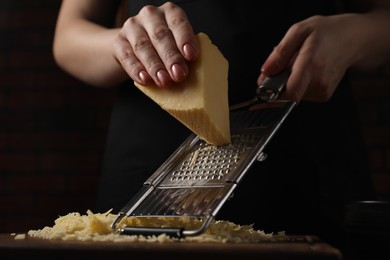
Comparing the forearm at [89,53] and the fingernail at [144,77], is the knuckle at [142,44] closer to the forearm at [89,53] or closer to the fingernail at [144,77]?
the fingernail at [144,77]

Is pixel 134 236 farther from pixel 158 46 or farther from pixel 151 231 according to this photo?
pixel 158 46

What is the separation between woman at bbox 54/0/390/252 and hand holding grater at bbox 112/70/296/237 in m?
0.12

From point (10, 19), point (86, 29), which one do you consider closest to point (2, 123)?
point (10, 19)

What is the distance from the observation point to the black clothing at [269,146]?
1.13m

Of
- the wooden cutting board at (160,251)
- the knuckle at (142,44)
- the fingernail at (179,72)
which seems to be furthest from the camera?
the knuckle at (142,44)

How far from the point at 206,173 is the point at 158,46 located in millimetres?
188

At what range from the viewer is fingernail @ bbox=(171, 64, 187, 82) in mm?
785

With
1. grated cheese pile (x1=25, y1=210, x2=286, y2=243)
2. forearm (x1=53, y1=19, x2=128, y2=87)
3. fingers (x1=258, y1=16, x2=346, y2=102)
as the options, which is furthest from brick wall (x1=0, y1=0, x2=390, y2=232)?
grated cheese pile (x1=25, y1=210, x2=286, y2=243)

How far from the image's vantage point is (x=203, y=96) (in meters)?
0.76

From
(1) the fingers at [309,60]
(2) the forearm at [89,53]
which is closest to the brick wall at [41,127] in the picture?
(2) the forearm at [89,53]

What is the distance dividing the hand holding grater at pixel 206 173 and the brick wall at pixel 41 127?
4.77ft

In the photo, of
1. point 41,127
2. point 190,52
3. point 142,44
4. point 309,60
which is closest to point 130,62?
point 142,44

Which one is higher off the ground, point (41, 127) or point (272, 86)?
point (272, 86)

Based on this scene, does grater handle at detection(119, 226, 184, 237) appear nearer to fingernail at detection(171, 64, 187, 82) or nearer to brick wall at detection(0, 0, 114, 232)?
fingernail at detection(171, 64, 187, 82)
